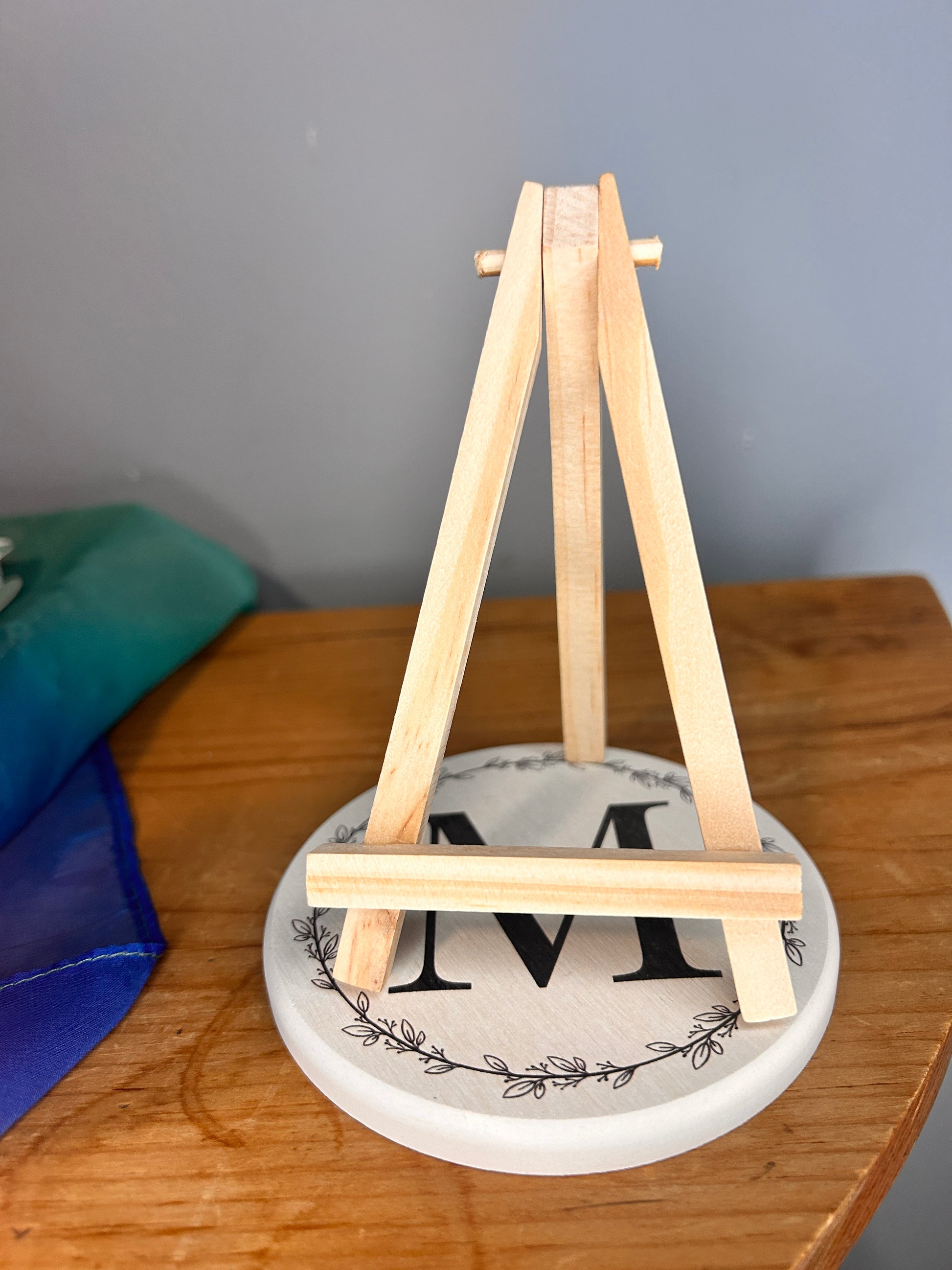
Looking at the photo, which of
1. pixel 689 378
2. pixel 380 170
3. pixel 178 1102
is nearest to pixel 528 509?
pixel 689 378

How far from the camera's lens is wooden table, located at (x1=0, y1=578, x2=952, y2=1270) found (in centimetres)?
Result: 38

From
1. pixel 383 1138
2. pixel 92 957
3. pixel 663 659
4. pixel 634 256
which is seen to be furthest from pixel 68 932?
pixel 634 256

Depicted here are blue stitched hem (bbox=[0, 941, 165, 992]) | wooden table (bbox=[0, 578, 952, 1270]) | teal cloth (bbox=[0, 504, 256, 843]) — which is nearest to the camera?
wooden table (bbox=[0, 578, 952, 1270])

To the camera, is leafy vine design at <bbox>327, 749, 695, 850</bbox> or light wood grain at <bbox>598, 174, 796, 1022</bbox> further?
leafy vine design at <bbox>327, 749, 695, 850</bbox>

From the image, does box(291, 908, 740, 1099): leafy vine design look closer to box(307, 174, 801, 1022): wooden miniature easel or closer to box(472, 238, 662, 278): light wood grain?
box(307, 174, 801, 1022): wooden miniature easel

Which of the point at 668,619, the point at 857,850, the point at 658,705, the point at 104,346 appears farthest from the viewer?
the point at 104,346

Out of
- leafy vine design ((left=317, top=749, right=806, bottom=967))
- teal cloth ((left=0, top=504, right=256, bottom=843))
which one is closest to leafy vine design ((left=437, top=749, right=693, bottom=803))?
leafy vine design ((left=317, top=749, right=806, bottom=967))

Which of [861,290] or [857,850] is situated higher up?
[861,290]

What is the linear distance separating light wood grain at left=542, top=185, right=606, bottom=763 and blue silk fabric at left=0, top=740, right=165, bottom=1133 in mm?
272

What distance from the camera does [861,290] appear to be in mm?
754

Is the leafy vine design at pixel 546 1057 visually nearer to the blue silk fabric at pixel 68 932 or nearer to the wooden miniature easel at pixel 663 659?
the wooden miniature easel at pixel 663 659

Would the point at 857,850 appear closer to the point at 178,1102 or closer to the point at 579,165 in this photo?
the point at 178,1102

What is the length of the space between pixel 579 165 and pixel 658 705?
0.39 meters

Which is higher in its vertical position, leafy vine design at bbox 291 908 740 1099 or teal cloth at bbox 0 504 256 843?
teal cloth at bbox 0 504 256 843
